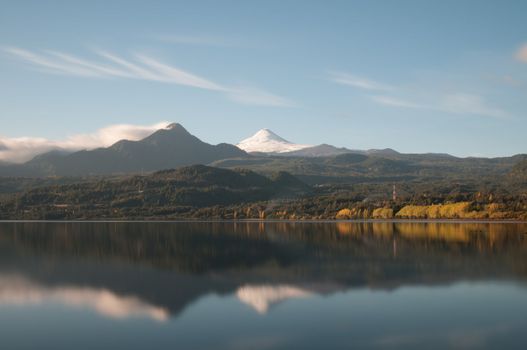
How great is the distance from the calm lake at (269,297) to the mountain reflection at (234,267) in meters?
0.13

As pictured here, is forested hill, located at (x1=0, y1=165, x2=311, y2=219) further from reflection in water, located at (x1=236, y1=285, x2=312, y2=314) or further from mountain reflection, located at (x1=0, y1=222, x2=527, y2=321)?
reflection in water, located at (x1=236, y1=285, x2=312, y2=314)

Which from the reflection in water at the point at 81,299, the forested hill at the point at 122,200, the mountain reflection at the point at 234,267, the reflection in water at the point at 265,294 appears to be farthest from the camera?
the forested hill at the point at 122,200

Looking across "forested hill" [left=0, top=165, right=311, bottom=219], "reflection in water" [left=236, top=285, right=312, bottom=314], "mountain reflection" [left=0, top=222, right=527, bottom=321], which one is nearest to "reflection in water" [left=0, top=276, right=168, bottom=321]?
"mountain reflection" [left=0, top=222, right=527, bottom=321]

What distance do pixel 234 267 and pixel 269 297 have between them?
48.5ft

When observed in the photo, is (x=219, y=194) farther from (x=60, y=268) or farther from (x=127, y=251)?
(x=60, y=268)

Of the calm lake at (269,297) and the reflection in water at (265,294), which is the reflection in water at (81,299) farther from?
the reflection in water at (265,294)

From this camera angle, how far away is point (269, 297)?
119ft

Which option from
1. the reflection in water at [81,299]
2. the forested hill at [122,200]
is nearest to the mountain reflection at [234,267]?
the reflection in water at [81,299]

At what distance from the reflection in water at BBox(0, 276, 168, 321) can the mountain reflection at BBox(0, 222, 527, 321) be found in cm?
6

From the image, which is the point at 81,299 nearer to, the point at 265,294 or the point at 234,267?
the point at 265,294

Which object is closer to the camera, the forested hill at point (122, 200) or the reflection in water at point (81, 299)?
the reflection in water at point (81, 299)

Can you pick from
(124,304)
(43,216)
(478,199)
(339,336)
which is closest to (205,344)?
(339,336)

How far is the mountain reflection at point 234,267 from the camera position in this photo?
37781 millimetres

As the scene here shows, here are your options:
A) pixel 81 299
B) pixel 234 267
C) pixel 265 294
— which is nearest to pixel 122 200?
pixel 234 267
